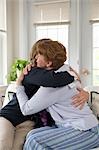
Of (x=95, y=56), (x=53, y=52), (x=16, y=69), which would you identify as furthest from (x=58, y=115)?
(x=95, y=56)

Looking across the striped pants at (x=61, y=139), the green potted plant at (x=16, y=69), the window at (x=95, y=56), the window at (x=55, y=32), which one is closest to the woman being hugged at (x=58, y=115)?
the striped pants at (x=61, y=139)

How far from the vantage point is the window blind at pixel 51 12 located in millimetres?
3984

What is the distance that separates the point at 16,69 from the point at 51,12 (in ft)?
3.51

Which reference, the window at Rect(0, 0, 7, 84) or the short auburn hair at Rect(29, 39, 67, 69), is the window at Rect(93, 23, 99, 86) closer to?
the window at Rect(0, 0, 7, 84)

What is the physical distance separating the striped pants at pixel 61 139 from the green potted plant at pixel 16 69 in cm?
190

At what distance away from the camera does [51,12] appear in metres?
4.06

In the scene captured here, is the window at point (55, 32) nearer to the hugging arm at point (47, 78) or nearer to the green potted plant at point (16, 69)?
the green potted plant at point (16, 69)

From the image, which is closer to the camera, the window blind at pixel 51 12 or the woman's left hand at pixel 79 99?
the woman's left hand at pixel 79 99

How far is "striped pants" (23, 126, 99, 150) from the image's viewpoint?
5.53 feet

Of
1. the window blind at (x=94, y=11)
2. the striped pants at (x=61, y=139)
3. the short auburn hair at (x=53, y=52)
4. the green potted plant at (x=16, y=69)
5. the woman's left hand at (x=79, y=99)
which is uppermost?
the window blind at (x=94, y=11)

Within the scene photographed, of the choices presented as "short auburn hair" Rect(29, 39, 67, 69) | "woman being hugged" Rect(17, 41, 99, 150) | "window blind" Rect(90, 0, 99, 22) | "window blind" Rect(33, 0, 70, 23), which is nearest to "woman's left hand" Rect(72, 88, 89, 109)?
"woman being hugged" Rect(17, 41, 99, 150)

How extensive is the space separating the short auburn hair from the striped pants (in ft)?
1.44

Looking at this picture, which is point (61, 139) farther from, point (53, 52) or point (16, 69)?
point (16, 69)

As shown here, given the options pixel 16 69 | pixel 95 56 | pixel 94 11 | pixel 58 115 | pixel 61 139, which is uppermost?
pixel 94 11
